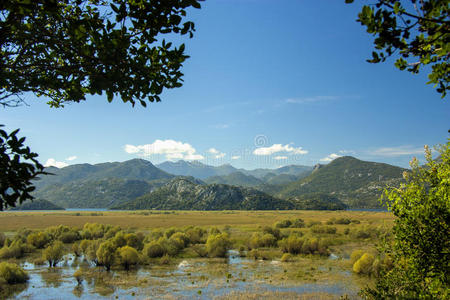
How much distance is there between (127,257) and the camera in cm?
2909

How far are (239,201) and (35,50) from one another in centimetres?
18922

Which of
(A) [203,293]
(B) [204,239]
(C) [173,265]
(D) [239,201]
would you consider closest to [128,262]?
(C) [173,265]

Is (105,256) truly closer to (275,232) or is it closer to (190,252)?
(190,252)

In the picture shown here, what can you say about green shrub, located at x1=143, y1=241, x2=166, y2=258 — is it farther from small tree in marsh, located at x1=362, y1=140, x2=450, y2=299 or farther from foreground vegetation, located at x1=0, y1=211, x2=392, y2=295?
small tree in marsh, located at x1=362, y1=140, x2=450, y2=299

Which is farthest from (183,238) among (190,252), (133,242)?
(133,242)

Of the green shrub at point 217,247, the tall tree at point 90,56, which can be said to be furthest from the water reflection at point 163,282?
the tall tree at point 90,56

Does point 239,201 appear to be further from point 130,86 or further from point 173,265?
point 130,86

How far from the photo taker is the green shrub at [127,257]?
95.0ft

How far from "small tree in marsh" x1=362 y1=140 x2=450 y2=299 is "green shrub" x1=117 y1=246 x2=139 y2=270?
25.3m

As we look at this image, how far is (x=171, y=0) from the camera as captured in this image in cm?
474

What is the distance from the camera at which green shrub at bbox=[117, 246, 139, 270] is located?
95.0 feet

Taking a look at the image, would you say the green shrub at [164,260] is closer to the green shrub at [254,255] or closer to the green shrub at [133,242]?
the green shrub at [133,242]

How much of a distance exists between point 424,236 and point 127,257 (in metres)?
27.3

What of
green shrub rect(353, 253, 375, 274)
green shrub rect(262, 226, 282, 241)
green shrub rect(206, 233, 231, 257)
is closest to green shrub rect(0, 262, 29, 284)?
green shrub rect(206, 233, 231, 257)
